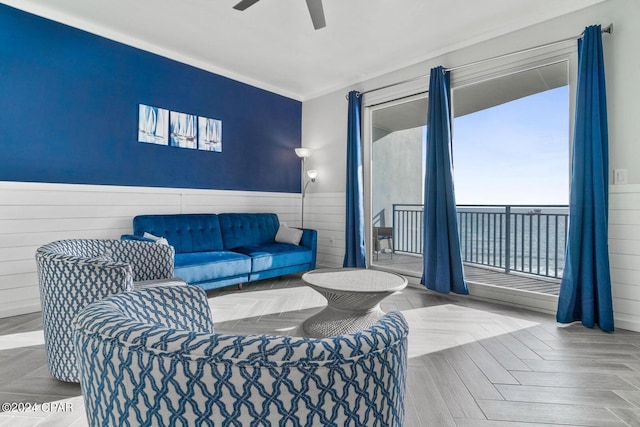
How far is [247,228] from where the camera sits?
4.43 meters

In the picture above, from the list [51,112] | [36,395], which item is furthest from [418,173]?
[36,395]

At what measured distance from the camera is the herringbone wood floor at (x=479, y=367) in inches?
63.1

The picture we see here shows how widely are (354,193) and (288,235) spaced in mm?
1066

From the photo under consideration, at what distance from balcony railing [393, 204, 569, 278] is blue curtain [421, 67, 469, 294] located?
40 centimetres

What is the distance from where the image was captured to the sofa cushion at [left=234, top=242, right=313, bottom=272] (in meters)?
3.88

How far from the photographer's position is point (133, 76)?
371cm

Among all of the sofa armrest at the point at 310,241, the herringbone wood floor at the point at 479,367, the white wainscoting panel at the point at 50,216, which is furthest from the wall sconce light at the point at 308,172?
the herringbone wood floor at the point at 479,367

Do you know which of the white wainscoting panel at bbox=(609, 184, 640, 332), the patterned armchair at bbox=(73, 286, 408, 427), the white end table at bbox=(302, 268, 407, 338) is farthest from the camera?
the white wainscoting panel at bbox=(609, 184, 640, 332)

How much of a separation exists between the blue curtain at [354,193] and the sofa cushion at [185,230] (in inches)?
67.6

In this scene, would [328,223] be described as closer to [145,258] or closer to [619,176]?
[145,258]

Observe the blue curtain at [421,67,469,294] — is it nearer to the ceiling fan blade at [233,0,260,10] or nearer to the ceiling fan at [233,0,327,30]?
the ceiling fan at [233,0,327,30]

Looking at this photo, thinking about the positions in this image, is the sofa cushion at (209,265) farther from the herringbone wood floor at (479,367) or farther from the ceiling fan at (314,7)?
the ceiling fan at (314,7)

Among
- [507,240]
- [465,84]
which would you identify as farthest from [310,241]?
[507,240]

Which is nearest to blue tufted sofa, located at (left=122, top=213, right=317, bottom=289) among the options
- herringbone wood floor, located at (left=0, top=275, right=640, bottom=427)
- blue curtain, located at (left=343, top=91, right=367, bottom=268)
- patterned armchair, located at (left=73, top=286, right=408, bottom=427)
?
herringbone wood floor, located at (left=0, top=275, right=640, bottom=427)
